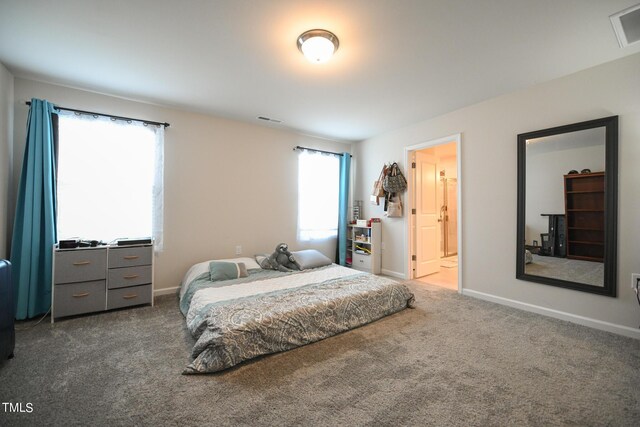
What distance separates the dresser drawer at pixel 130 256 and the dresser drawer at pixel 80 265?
0.08m

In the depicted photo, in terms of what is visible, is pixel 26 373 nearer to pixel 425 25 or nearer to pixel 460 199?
pixel 425 25

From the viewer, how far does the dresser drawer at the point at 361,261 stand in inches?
180

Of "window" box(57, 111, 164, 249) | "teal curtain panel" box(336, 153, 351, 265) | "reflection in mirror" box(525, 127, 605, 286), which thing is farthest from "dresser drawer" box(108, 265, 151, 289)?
"reflection in mirror" box(525, 127, 605, 286)

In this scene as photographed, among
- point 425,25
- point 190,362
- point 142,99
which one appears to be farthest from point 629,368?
point 142,99

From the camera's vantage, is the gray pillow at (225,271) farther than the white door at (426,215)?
No

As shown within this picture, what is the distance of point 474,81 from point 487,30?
0.87 meters

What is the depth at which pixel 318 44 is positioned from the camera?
2047 millimetres

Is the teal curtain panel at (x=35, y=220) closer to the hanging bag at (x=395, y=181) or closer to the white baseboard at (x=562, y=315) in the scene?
the hanging bag at (x=395, y=181)

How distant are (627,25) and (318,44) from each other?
232cm

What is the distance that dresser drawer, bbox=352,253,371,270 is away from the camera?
457 cm

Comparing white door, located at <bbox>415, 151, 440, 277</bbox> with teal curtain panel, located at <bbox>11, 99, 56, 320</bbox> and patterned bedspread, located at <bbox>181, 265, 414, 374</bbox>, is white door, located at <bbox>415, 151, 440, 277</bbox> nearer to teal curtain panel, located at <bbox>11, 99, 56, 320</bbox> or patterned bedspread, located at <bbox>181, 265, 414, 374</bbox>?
patterned bedspread, located at <bbox>181, 265, 414, 374</bbox>

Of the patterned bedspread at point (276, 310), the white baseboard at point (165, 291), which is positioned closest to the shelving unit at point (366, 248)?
the patterned bedspread at point (276, 310)

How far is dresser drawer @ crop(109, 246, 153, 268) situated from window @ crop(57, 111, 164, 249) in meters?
0.34

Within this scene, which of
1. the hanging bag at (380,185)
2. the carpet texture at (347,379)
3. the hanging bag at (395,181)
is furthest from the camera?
the hanging bag at (380,185)
